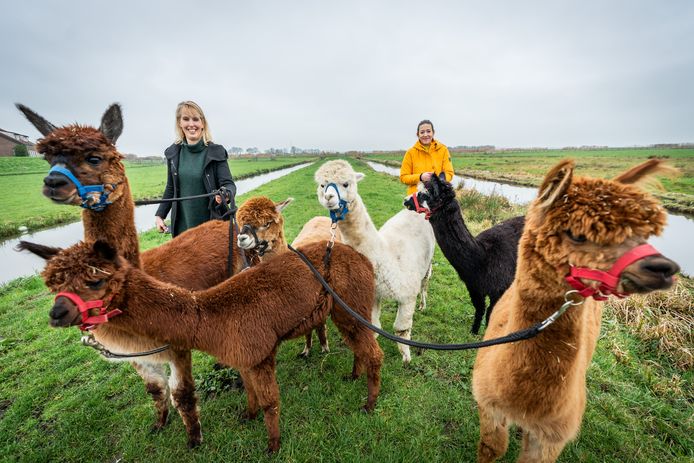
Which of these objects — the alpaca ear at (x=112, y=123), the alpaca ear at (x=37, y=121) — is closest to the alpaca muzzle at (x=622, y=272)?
the alpaca ear at (x=112, y=123)

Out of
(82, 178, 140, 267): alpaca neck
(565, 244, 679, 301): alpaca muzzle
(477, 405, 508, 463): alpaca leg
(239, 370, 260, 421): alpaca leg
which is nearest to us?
(565, 244, 679, 301): alpaca muzzle

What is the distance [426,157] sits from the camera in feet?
14.5

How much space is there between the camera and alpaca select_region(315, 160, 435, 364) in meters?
2.87

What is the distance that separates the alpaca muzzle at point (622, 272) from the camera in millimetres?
988

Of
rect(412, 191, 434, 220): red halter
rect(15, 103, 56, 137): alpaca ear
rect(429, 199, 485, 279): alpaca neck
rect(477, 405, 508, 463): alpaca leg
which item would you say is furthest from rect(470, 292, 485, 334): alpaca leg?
rect(15, 103, 56, 137): alpaca ear

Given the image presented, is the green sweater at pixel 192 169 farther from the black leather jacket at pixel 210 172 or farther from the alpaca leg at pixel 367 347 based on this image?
the alpaca leg at pixel 367 347

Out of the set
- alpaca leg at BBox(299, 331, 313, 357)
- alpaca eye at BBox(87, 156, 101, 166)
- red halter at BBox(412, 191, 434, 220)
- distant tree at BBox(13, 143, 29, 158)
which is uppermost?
distant tree at BBox(13, 143, 29, 158)

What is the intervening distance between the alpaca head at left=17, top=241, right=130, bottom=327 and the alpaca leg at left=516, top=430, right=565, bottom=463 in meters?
2.72

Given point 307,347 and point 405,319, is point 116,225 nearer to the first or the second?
point 307,347

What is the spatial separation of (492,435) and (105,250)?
2.80m

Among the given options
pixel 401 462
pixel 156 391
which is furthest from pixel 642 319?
pixel 156 391

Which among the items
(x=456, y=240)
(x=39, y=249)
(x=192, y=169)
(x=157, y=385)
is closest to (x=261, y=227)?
(x=192, y=169)

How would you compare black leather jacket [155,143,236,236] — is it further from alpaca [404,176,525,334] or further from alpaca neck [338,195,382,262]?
alpaca [404,176,525,334]

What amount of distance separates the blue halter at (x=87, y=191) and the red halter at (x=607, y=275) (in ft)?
8.82
